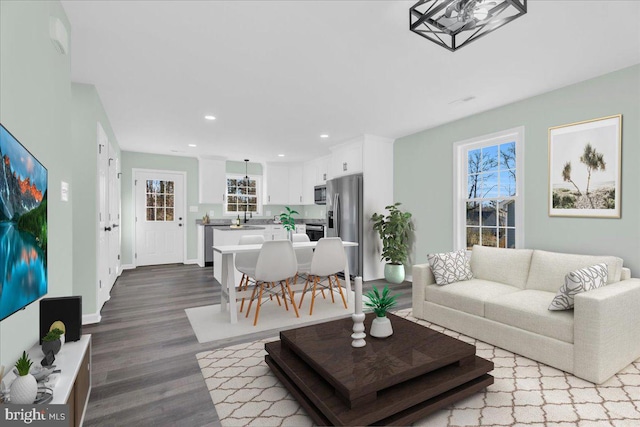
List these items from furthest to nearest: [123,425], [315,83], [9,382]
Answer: [315,83], [123,425], [9,382]

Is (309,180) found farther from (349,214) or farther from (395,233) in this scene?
(395,233)

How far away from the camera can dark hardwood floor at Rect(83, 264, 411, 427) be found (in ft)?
6.09

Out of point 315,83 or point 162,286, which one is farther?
point 162,286

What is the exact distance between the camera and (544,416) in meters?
1.83

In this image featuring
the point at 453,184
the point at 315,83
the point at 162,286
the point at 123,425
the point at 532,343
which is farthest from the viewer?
the point at 162,286

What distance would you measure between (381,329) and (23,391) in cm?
180

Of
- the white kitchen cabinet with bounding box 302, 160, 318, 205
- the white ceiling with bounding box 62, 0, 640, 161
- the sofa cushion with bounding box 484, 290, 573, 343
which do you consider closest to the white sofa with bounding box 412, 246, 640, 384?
the sofa cushion with bounding box 484, 290, 573, 343

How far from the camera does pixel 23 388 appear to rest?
3.75ft

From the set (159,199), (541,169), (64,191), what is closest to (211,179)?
(159,199)

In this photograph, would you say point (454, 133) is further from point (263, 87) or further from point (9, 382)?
point (9, 382)

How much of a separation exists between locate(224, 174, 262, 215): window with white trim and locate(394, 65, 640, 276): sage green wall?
4002 millimetres

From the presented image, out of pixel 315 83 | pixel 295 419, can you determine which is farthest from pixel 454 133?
pixel 295 419

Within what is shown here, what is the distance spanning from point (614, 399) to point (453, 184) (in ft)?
9.63

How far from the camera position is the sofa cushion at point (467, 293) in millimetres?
2930
